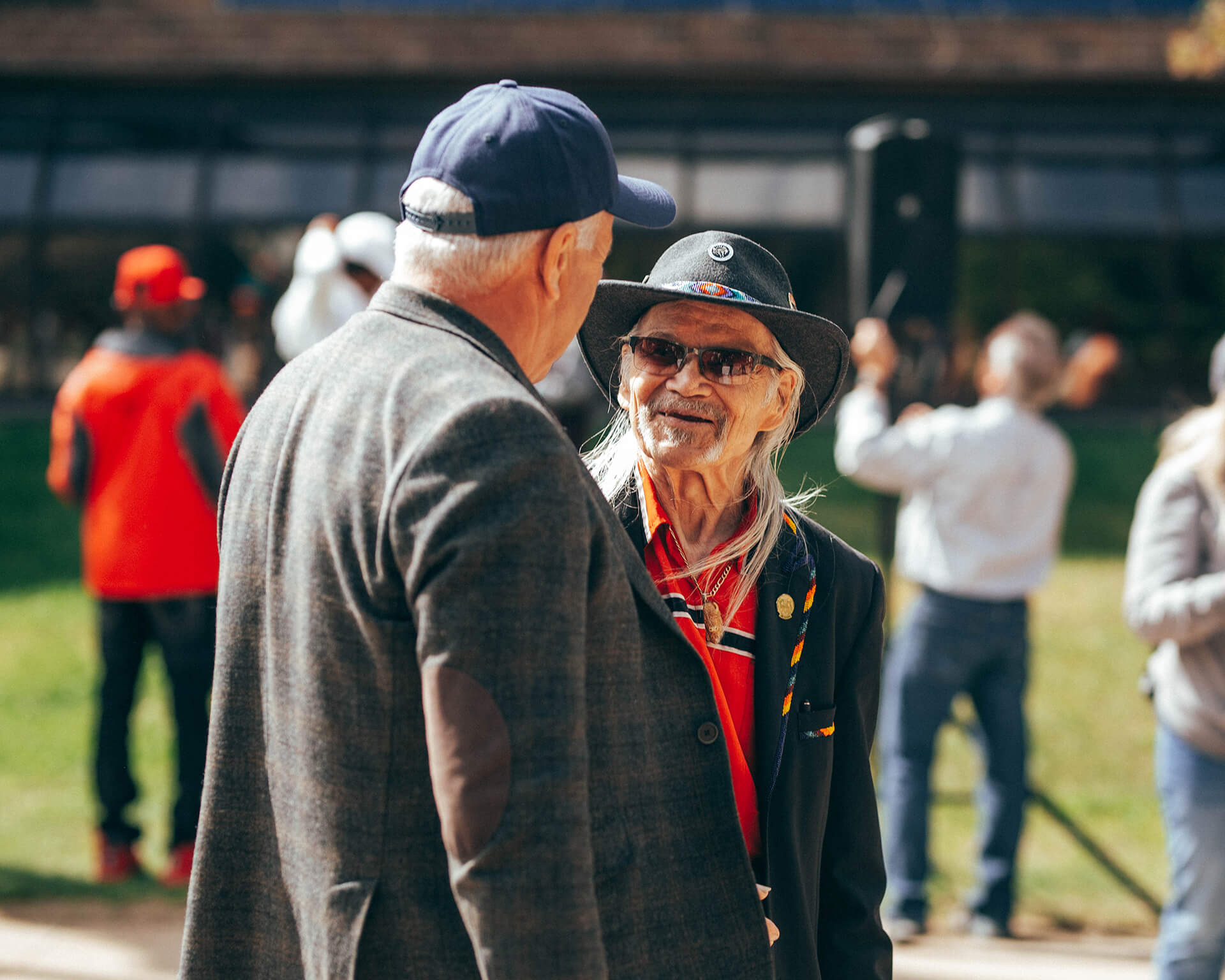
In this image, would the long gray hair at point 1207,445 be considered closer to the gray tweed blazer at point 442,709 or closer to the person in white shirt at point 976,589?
the person in white shirt at point 976,589

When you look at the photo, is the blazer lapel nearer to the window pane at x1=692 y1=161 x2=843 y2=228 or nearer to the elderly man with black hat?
the elderly man with black hat

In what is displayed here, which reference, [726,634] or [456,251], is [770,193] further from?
[456,251]

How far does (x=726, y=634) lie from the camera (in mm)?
1818

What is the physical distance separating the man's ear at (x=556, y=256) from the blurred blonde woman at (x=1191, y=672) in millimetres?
2025

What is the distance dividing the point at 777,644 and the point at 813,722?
127 mm

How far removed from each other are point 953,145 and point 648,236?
7411 millimetres

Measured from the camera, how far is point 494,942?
1179 millimetres

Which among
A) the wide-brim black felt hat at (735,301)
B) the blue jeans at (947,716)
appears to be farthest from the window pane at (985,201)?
the wide-brim black felt hat at (735,301)

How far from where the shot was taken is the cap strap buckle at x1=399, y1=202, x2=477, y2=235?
1.33 metres

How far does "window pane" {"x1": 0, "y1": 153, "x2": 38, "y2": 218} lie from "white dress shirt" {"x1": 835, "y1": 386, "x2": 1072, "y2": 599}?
11.1 m

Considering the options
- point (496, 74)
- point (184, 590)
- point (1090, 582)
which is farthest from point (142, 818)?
point (496, 74)

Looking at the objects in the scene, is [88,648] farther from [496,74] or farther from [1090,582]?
[496,74]

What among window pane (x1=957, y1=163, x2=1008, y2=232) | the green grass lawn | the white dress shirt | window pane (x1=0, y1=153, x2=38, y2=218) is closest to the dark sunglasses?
the green grass lawn

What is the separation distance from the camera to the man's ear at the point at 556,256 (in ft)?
4.46
